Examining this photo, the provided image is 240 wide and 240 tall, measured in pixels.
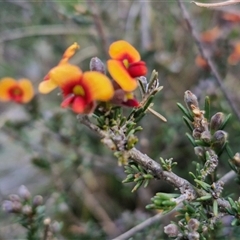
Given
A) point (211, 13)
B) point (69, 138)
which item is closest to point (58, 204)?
point (69, 138)

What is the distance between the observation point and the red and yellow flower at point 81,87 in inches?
21.0

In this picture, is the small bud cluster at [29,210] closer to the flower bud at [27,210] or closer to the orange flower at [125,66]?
the flower bud at [27,210]

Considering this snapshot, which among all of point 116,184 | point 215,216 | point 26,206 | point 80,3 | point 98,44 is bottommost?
point 116,184

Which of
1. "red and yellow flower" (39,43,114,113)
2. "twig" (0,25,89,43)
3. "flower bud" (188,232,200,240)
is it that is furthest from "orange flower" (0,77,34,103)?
"flower bud" (188,232,200,240)

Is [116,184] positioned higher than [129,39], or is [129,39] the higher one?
[129,39]

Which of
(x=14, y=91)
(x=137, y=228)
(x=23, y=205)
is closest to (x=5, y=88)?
(x=14, y=91)

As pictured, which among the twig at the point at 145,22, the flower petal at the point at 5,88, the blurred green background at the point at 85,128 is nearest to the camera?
the flower petal at the point at 5,88

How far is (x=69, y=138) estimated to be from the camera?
1.24 meters

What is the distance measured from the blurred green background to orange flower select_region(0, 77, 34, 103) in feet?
0.32

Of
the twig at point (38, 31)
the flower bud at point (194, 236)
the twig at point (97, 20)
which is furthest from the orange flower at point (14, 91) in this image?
the flower bud at point (194, 236)

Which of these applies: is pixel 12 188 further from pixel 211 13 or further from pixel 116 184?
pixel 211 13

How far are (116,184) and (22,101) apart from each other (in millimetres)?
570

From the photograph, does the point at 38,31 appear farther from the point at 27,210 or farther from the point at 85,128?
the point at 27,210

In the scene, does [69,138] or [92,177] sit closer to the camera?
[69,138]
